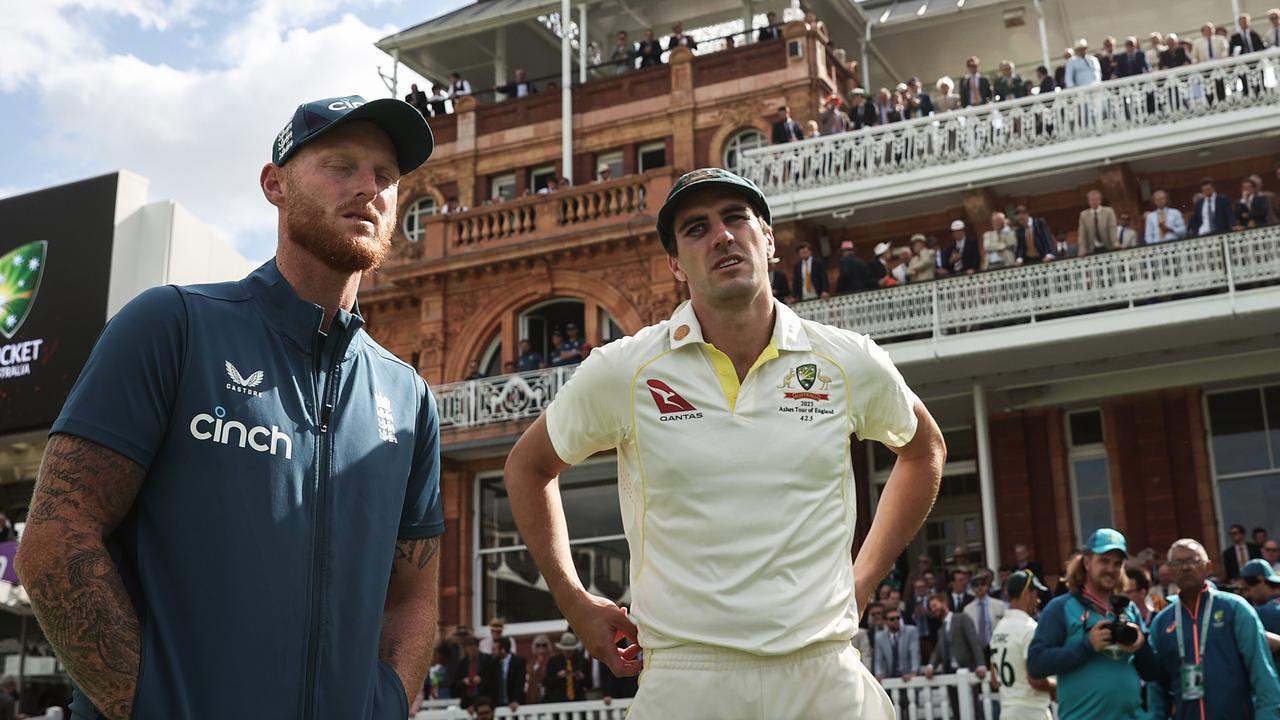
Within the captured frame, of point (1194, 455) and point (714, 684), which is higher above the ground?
point (1194, 455)

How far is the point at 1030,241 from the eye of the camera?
70.1 feet

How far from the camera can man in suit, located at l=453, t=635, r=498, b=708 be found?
56.6 ft

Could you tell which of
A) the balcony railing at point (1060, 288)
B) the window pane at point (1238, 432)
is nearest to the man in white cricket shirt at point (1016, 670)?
the balcony railing at point (1060, 288)

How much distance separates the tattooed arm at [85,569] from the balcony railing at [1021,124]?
21.6 metres

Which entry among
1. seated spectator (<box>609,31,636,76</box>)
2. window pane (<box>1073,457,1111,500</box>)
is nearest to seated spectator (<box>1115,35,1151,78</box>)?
window pane (<box>1073,457,1111,500</box>)

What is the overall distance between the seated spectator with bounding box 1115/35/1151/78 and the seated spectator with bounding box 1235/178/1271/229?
9.52 ft

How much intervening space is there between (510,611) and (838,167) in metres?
10.3

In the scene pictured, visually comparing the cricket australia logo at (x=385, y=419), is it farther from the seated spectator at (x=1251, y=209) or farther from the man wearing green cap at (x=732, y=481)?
the seated spectator at (x=1251, y=209)

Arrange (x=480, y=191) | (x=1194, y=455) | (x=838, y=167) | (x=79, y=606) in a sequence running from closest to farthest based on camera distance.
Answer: (x=79, y=606) → (x=1194, y=455) → (x=838, y=167) → (x=480, y=191)

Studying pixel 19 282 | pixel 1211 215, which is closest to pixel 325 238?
pixel 1211 215

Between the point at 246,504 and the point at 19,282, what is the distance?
26.6 meters

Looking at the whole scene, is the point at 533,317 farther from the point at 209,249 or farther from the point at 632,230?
the point at 209,249

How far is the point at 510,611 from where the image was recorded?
25.8 metres

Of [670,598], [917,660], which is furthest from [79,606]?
[917,660]
